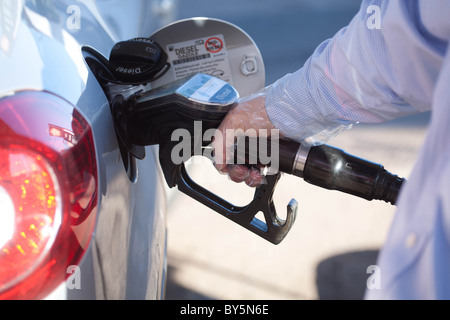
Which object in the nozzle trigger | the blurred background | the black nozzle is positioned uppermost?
the black nozzle

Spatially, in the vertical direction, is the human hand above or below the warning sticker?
below

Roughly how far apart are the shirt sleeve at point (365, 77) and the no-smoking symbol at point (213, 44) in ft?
0.70

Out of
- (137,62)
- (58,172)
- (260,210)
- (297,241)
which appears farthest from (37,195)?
(297,241)

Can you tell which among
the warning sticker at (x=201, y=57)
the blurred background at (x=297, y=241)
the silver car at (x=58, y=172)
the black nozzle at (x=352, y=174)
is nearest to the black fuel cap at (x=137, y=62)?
the silver car at (x=58, y=172)

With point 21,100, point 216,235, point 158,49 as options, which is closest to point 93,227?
point 21,100

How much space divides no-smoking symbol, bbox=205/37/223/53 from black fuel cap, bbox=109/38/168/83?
0.20 metres

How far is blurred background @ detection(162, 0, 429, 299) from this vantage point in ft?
9.25

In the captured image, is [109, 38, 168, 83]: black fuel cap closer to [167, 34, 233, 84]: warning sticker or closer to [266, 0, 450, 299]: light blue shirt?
[167, 34, 233, 84]: warning sticker

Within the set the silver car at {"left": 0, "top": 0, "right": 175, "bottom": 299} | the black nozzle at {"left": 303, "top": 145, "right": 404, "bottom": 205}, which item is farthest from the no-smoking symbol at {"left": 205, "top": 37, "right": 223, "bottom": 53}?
the black nozzle at {"left": 303, "top": 145, "right": 404, "bottom": 205}

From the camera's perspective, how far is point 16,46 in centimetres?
111

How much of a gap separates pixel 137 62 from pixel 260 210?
0.48 metres

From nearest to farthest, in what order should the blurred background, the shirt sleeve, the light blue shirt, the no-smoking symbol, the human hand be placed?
the light blue shirt < the shirt sleeve < the human hand < the no-smoking symbol < the blurred background

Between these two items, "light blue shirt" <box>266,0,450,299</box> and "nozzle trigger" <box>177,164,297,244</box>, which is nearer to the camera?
"light blue shirt" <box>266,0,450,299</box>

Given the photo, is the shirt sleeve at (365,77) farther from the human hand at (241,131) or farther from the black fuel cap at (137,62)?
the black fuel cap at (137,62)
